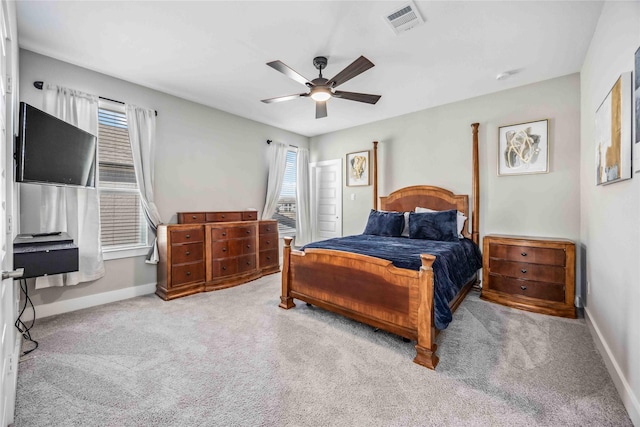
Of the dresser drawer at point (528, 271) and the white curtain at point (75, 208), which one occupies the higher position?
the white curtain at point (75, 208)

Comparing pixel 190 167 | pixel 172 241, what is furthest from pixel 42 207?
pixel 190 167

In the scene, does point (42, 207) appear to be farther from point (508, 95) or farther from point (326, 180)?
point (508, 95)

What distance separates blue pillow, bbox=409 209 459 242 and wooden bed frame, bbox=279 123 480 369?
0.71 metres

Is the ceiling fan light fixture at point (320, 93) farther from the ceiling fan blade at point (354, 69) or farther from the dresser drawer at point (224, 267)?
the dresser drawer at point (224, 267)

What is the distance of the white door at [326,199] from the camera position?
18.5 ft

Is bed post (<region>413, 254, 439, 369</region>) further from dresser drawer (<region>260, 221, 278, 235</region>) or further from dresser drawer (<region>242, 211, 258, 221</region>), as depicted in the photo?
dresser drawer (<region>242, 211, 258, 221</region>)

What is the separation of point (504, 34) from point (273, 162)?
376 centimetres

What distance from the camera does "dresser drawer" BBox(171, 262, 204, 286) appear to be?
3.58 m

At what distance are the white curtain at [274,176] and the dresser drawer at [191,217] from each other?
4.17 feet

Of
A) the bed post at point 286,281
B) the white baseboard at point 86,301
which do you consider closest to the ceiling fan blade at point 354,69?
the bed post at point 286,281

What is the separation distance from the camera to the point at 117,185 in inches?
138

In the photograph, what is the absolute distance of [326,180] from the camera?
19.3ft

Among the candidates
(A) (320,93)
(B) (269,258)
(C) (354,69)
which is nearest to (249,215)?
(B) (269,258)

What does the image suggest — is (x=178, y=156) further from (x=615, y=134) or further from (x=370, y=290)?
(x=615, y=134)
